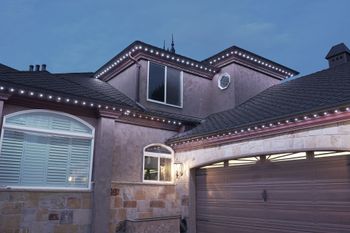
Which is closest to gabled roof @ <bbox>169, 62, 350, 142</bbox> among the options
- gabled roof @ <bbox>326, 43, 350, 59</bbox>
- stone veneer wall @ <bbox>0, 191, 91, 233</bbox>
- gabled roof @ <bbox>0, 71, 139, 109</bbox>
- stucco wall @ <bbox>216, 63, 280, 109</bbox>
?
stucco wall @ <bbox>216, 63, 280, 109</bbox>

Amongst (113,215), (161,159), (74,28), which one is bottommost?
(113,215)

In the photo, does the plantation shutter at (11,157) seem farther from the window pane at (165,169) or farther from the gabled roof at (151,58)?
the gabled roof at (151,58)

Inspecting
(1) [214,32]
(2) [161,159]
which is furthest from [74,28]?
(2) [161,159]

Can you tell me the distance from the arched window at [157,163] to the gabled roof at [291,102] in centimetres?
56

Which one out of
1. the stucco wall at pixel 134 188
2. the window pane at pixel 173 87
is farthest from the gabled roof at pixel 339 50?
the stucco wall at pixel 134 188

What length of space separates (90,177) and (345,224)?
648 centimetres

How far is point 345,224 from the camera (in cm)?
676

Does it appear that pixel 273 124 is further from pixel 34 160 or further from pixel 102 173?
pixel 34 160

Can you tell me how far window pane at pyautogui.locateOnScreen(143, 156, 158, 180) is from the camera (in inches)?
420

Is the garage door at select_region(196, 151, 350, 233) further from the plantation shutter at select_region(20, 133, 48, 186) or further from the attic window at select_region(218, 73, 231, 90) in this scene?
the plantation shutter at select_region(20, 133, 48, 186)

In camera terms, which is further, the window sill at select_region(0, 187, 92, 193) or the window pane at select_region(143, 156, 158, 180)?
the window pane at select_region(143, 156, 158, 180)

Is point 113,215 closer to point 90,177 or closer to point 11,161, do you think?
point 90,177

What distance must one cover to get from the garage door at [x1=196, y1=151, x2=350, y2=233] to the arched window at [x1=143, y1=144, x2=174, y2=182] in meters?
1.27

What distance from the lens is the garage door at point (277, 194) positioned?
700 centimetres
